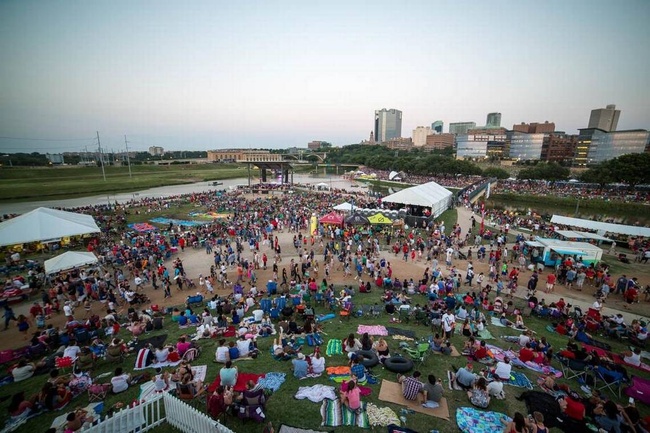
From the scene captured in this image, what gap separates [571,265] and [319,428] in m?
18.1

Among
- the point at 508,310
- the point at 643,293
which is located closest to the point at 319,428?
the point at 508,310

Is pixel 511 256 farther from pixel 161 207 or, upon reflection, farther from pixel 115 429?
pixel 161 207

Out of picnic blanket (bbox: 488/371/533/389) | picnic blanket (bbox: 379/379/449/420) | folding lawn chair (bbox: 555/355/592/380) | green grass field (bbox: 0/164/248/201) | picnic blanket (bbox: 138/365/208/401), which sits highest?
picnic blanket (bbox: 379/379/449/420)

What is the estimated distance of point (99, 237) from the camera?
967 inches

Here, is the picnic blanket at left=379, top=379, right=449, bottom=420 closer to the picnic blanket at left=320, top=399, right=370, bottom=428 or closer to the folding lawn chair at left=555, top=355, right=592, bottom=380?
the picnic blanket at left=320, top=399, right=370, bottom=428

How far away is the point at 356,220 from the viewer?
2370 cm

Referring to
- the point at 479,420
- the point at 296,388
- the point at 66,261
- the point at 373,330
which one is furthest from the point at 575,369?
the point at 66,261

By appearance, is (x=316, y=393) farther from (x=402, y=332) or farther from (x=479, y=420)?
(x=402, y=332)

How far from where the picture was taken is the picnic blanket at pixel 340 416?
6.10 metres

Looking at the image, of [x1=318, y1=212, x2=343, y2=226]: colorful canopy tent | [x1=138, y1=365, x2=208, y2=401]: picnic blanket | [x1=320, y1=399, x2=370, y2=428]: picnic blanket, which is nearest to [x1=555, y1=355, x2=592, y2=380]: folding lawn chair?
[x1=320, y1=399, x2=370, y2=428]: picnic blanket

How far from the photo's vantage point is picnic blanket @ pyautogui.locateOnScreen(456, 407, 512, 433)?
6004 millimetres

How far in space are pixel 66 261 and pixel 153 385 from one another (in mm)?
11936

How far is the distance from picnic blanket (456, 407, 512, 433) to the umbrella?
17452 millimetres

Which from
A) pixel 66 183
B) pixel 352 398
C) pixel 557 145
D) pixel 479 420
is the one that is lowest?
pixel 66 183
